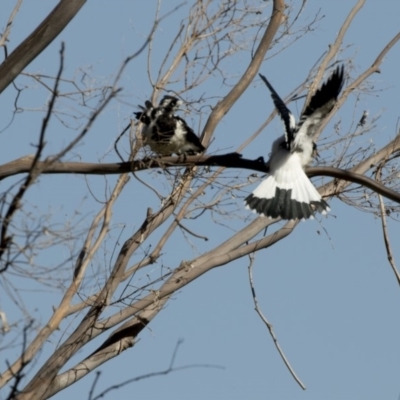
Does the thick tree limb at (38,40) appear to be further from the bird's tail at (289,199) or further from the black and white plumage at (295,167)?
the bird's tail at (289,199)

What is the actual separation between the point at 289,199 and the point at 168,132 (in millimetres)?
879

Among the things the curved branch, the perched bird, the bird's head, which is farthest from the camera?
the bird's head

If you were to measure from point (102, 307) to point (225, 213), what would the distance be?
0.99m

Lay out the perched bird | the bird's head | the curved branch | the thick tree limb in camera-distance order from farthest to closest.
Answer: the bird's head
the perched bird
the curved branch
the thick tree limb

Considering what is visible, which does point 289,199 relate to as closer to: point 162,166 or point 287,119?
point 287,119

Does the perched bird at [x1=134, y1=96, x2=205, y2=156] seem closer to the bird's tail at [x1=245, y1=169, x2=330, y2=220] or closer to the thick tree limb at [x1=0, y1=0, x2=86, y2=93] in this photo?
the bird's tail at [x1=245, y1=169, x2=330, y2=220]

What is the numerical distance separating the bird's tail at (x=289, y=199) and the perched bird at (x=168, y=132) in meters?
0.52

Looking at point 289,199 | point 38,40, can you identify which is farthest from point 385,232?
point 38,40

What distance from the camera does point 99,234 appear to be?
6.69m

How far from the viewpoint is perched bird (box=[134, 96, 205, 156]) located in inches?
247

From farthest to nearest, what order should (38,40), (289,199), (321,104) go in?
(289,199) → (321,104) → (38,40)

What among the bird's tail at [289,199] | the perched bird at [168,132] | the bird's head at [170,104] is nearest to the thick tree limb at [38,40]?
the perched bird at [168,132]

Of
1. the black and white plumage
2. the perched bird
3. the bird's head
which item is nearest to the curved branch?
the perched bird

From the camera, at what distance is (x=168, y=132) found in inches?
251
